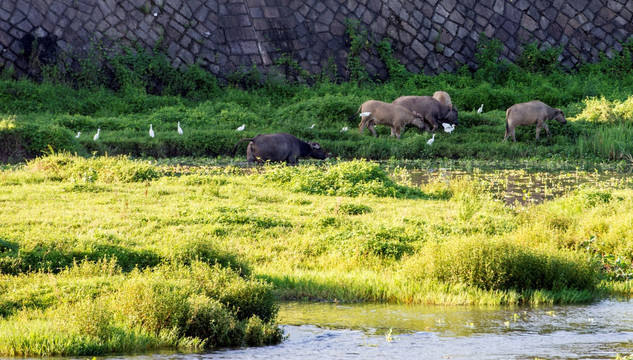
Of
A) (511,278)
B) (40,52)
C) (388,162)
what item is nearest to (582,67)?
(388,162)

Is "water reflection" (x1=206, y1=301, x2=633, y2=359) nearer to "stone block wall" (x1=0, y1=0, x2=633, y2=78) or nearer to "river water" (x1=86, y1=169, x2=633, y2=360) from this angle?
"river water" (x1=86, y1=169, x2=633, y2=360)

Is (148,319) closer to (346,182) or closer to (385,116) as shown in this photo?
(346,182)

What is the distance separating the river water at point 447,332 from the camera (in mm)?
6414

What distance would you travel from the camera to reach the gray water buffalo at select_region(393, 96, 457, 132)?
21.1m

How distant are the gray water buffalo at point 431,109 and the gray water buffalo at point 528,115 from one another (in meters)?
1.58

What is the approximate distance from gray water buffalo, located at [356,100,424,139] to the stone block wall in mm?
5836

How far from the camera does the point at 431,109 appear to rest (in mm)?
21453

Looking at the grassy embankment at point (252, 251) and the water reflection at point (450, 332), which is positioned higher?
the grassy embankment at point (252, 251)

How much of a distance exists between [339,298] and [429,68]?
20.0 metres

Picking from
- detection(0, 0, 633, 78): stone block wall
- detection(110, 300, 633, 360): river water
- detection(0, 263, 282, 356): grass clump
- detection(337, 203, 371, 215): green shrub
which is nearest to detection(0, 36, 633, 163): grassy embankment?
detection(0, 0, 633, 78): stone block wall

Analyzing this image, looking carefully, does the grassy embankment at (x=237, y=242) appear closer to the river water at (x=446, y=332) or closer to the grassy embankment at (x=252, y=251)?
the grassy embankment at (x=252, y=251)

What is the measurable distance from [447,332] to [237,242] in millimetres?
3263

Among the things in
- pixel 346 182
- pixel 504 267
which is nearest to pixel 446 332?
pixel 504 267

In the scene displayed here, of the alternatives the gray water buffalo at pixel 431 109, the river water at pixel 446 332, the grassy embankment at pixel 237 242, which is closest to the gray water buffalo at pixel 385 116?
the gray water buffalo at pixel 431 109
